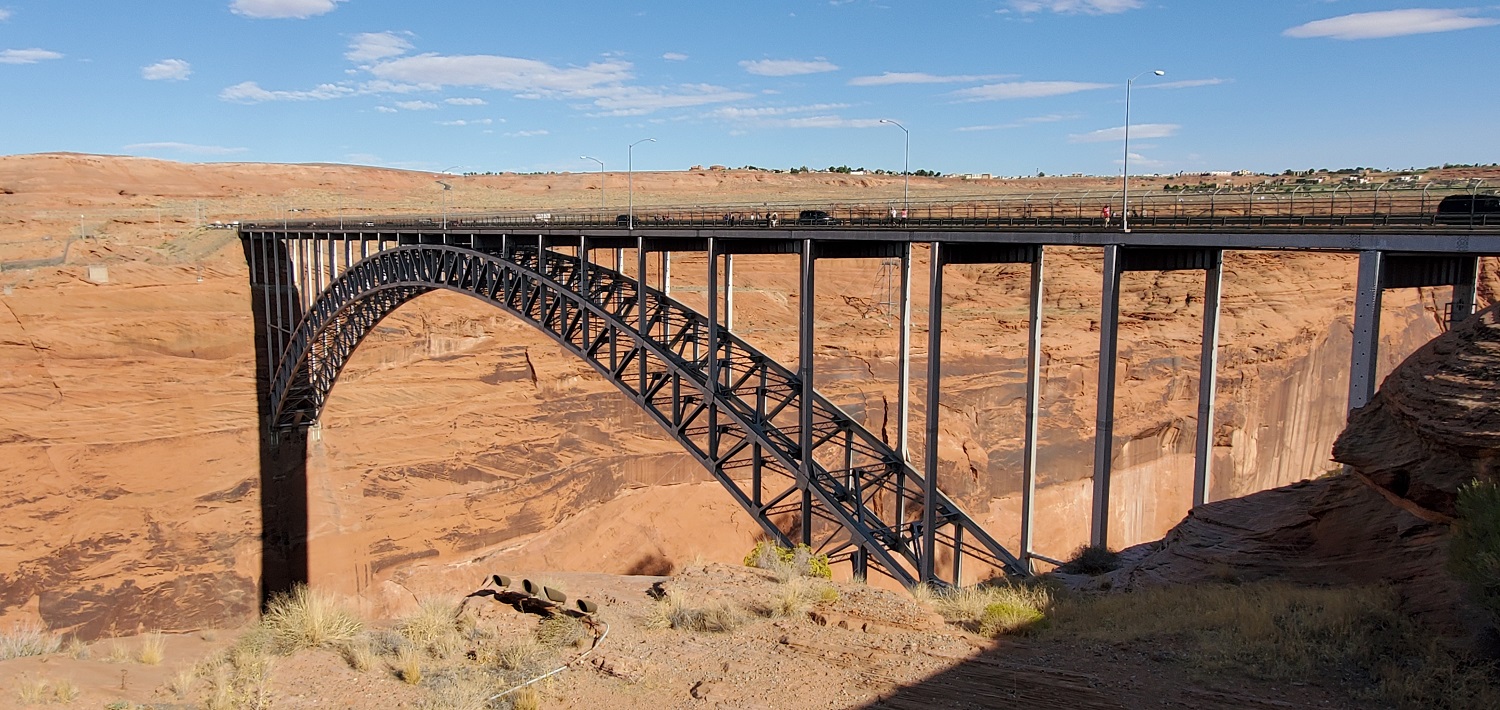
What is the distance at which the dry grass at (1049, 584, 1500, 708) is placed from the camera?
27.0ft

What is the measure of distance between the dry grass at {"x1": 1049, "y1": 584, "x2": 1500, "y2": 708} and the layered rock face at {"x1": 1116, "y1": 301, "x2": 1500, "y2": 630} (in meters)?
0.57

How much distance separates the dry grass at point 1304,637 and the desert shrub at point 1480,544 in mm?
654

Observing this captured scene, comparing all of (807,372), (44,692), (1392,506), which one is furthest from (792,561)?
(44,692)

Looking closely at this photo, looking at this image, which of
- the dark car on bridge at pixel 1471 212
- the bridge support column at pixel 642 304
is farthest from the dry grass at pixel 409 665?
the dark car on bridge at pixel 1471 212

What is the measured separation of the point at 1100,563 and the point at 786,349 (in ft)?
86.5

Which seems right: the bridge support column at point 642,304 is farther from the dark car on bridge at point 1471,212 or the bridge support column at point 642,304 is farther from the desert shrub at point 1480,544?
the desert shrub at point 1480,544

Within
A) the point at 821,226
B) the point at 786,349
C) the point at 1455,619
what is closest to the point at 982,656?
the point at 1455,619

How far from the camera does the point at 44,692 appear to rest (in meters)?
8.73

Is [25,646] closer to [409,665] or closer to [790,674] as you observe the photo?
[409,665]

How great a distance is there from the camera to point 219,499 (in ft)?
108

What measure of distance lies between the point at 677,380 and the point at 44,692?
12.5 meters

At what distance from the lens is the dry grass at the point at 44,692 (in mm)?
8523

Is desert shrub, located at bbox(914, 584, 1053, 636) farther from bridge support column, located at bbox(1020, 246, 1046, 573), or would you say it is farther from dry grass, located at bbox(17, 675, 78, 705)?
dry grass, located at bbox(17, 675, 78, 705)

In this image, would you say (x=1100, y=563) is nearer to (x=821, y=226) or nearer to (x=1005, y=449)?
(x=821, y=226)
